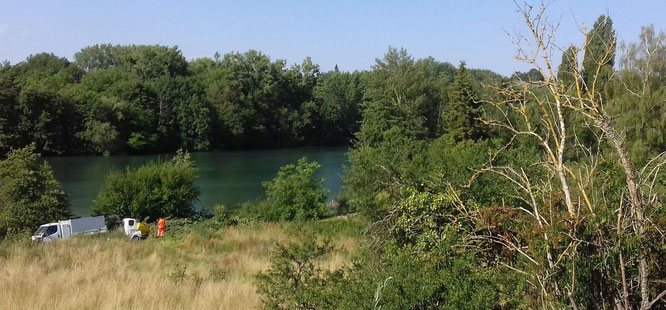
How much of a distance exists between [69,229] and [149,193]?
5229 millimetres

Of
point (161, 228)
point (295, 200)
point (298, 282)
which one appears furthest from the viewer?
point (295, 200)

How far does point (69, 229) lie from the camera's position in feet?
69.3

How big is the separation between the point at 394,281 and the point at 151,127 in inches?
2710

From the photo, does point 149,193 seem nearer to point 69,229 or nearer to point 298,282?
point 69,229

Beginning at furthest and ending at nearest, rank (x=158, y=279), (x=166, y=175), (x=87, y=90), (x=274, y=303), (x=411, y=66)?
1. (x=87, y=90)
2. (x=411, y=66)
3. (x=166, y=175)
4. (x=158, y=279)
5. (x=274, y=303)

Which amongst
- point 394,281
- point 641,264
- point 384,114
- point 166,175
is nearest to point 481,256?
point 394,281

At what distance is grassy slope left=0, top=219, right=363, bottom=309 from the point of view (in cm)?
704

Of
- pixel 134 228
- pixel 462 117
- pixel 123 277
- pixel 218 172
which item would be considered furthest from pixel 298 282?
pixel 218 172

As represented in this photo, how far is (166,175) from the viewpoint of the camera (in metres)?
26.8

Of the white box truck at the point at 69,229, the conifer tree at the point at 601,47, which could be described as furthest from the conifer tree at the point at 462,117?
the conifer tree at the point at 601,47

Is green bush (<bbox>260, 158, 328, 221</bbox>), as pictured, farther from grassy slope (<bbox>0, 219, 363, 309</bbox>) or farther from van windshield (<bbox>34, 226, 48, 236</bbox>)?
grassy slope (<bbox>0, 219, 363, 309</bbox>)

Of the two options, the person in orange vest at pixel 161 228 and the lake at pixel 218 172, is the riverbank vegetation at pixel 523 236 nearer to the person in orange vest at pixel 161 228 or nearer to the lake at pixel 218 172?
the person in orange vest at pixel 161 228

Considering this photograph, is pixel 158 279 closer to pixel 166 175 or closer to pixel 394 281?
pixel 394 281

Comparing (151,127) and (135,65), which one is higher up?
(135,65)
